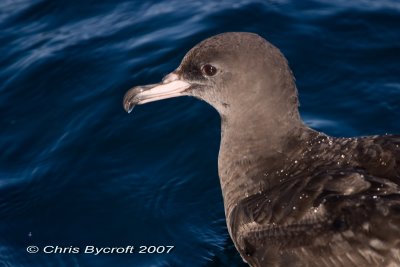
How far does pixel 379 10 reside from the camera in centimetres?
1008

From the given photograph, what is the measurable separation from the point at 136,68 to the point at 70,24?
59.8 inches

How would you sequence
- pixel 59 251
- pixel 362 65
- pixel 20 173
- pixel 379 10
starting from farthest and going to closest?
pixel 379 10, pixel 362 65, pixel 20 173, pixel 59 251

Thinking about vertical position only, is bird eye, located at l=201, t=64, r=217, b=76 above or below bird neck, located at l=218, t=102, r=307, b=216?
above

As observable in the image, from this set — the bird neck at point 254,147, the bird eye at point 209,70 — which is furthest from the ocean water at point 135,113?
the bird eye at point 209,70

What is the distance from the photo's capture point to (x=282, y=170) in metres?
6.64

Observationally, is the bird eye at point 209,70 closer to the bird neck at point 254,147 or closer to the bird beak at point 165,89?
the bird beak at point 165,89

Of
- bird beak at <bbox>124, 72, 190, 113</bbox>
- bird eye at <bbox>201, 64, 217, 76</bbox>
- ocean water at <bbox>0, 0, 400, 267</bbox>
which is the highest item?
bird eye at <bbox>201, 64, 217, 76</bbox>

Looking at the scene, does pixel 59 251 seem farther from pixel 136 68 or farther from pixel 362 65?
pixel 362 65

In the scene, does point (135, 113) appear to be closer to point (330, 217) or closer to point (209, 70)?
point (209, 70)

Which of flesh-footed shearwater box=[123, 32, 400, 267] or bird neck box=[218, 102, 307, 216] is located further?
bird neck box=[218, 102, 307, 216]

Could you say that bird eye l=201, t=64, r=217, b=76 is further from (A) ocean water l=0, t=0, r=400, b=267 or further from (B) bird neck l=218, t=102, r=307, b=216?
(A) ocean water l=0, t=0, r=400, b=267

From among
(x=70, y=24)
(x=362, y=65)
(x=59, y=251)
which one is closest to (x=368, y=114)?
(x=362, y=65)

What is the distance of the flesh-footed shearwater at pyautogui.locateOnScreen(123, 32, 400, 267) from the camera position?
5.87 meters

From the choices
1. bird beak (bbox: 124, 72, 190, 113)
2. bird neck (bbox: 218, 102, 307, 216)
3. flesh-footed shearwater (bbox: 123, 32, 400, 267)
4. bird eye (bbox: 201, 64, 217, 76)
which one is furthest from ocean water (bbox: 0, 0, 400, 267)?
bird eye (bbox: 201, 64, 217, 76)
